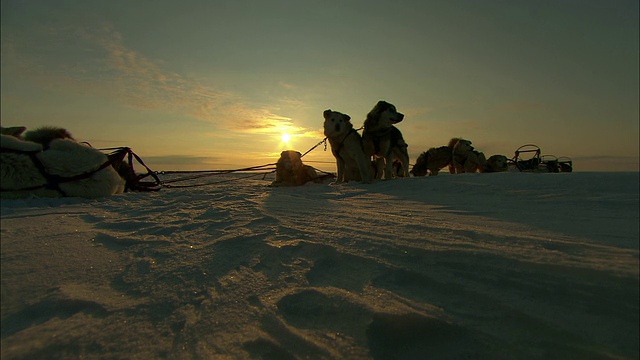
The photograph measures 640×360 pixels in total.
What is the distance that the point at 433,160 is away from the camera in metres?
9.03

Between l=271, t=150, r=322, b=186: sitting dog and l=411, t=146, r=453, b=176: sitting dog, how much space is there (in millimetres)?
3307

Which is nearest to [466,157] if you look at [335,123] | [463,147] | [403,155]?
[463,147]

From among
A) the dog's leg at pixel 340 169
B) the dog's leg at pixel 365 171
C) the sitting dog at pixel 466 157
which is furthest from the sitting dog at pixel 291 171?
the sitting dog at pixel 466 157

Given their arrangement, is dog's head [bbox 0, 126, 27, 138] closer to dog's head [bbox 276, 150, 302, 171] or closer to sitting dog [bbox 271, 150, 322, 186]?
sitting dog [bbox 271, 150, 322, 186]

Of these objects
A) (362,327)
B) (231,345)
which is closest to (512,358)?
(362,327)

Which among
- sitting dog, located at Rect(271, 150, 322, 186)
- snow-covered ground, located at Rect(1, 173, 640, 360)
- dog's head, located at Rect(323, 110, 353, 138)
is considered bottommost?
snow-covered ground, located at Rect(1, 173, 640, 360)

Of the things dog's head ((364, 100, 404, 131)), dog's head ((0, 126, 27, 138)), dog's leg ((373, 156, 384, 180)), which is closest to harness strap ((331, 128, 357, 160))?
dog's head ((364, 100, 404, 131))

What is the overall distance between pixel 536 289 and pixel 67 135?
20.8 feet

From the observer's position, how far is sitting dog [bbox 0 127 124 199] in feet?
12.9

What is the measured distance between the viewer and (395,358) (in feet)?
3.27

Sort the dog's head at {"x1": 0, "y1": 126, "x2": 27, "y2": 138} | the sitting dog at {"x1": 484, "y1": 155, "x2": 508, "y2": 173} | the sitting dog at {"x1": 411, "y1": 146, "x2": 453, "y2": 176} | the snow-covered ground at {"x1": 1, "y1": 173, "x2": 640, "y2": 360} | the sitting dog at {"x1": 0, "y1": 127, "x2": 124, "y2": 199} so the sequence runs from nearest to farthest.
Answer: the snow-covered ground at {"x1": 1, "y1": 173, "x2": 640, "y2": 360} → the sitting dog at {"x1": 0, "y1": 127, "x2": 124, "y2": 199} → the dog's head at {"x1": 0, "y1": 126, "x2": 27, "y2": 138} → the sitting dog at {"x1": 484, "y1": 155, "x2": 508, "y2": 173} → the sitting dog at {"x1": 411, "y1": 146, "x2": 453, "y2": 176}

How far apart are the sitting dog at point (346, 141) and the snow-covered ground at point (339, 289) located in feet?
14.5

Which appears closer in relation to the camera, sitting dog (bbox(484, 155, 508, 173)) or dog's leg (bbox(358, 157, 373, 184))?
dog's leg (bbox(358, 157, 373, 184))

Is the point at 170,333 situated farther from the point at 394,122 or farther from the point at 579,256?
the point at 394,122
